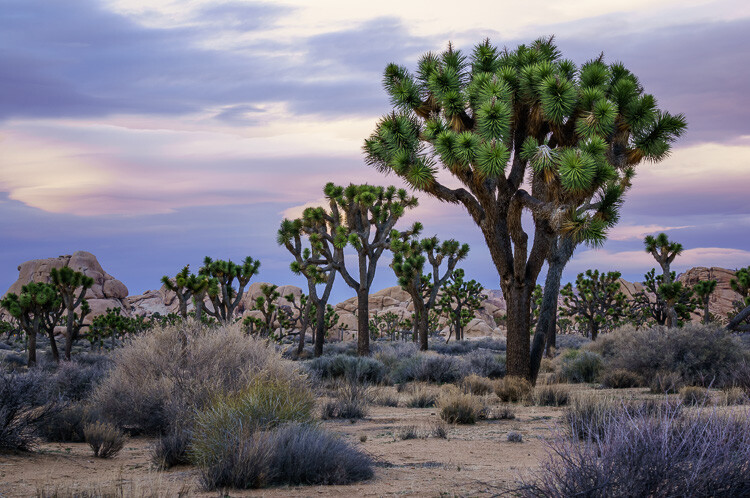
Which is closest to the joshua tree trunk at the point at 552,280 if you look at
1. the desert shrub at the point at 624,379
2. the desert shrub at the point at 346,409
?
the desert shrub at the point at 624,379

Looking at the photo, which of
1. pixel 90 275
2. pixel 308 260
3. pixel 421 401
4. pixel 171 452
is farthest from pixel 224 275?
pixel 90 275

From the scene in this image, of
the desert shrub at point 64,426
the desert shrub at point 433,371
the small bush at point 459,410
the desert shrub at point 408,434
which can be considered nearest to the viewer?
the desert shrub at point 408,434

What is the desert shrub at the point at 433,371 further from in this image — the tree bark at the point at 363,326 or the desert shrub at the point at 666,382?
the tree bark at the point at 363,326

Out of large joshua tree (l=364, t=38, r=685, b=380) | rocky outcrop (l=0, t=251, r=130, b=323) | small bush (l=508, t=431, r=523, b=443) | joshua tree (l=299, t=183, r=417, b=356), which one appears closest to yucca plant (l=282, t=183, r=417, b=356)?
joshua tree (l=299, t=183, r=417, b=356)

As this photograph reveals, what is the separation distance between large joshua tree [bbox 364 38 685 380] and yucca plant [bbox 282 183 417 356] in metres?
11.1

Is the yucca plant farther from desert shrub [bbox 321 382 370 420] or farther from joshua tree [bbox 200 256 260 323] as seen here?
desert shrub [bbox 321 382 370 420]

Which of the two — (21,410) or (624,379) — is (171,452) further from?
(624,379)

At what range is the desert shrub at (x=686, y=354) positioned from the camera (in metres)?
17.9

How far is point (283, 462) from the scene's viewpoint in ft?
23.9

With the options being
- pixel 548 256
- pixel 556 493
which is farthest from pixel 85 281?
pixel 556 493

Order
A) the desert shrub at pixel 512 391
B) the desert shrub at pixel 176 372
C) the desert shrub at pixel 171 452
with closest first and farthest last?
the desert shrub at pixel 171 452, the desert shrub at pixel 176 372, the desert shrub at pixel 512 391

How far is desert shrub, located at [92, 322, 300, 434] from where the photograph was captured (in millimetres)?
11125

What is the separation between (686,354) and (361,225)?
16.9 m

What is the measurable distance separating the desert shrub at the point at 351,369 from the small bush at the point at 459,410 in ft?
28.4
